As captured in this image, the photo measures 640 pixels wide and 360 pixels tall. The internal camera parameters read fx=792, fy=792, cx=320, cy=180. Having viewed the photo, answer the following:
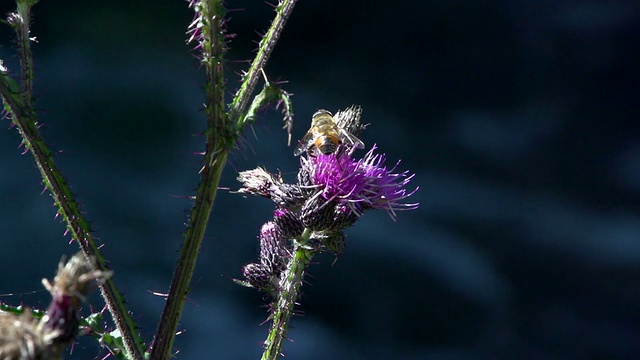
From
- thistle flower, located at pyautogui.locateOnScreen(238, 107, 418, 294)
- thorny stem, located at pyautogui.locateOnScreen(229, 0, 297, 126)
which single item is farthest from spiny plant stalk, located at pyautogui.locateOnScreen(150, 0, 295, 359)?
thistle flower, located at pyautogui.locateOnScreen(238, 107, 418, 294)

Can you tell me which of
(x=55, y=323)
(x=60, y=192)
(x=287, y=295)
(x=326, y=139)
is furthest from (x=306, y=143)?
(x=55, y=323)

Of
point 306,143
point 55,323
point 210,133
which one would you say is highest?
point 306,143

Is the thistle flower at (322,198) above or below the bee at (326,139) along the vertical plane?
below

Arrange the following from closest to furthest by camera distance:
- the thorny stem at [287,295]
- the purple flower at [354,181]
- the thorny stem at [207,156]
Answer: the thorny stem at [207,156]
the thorny stem at [287,295]
the purple flower at [354,181]

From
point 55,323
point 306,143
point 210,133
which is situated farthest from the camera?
point 306,143

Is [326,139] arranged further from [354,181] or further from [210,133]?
[210,133]

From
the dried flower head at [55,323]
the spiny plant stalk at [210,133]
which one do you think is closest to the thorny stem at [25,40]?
the spiny plant stalk at [210,133]

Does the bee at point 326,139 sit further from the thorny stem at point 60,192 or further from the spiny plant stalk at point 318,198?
the thorny stem at point 60,192
